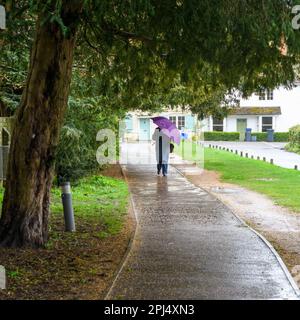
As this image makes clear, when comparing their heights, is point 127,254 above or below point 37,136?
below

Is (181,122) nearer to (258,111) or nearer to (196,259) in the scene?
(258,111)

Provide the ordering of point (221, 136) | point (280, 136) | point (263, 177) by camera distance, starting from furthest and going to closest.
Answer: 1. point (221, 136)
2. point (280, 136)
3. point (263, 177)

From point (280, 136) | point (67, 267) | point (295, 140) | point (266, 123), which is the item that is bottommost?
point (67, 267)

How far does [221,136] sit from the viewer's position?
59.2 metres

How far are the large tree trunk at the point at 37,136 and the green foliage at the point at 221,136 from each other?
50.5m

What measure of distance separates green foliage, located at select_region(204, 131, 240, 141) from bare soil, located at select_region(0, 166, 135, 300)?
4880cm

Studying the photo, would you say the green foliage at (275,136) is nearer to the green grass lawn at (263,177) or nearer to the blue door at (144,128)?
the blue door at (144,128)

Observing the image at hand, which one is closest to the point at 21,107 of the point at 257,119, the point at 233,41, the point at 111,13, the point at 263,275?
the point at 111,13

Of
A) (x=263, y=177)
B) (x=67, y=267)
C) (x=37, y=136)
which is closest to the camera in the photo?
(x=67, y=267)

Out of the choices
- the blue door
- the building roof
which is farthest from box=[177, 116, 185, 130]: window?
the building roof

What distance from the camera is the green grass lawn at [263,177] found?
16.6 metres

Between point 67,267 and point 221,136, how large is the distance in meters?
51.9

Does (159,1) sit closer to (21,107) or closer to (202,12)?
(202,12)

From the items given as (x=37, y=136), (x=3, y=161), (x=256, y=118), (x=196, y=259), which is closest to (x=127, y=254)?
(x=196, y=259)
